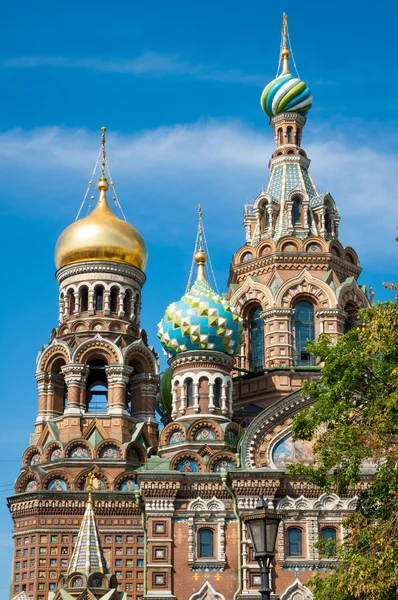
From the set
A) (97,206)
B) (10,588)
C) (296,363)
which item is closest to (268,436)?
(296,363)

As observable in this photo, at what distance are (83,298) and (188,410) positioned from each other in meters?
5.20

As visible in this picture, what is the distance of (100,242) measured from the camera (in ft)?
93.8

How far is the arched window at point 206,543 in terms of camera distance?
2307 centimetres

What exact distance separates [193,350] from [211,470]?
304 cm

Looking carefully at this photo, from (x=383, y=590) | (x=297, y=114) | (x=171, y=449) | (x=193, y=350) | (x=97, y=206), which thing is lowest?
(x=383, y=590)

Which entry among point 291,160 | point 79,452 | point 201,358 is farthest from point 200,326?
point 291,160

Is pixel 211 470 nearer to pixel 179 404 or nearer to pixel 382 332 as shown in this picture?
pixel 179 404

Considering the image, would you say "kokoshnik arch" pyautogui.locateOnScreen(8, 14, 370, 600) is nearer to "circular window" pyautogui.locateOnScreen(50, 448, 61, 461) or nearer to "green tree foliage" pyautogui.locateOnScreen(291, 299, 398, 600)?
"circular window" pyautogui.locateOnScreen(50, 448, 61, 461)

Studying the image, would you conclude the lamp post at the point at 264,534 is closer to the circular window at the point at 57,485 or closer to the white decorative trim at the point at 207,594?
the white decorative trim at the point at 207,594

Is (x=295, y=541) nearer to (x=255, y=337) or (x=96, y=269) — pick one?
(x=255, y=337)

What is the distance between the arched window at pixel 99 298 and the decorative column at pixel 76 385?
1965mm

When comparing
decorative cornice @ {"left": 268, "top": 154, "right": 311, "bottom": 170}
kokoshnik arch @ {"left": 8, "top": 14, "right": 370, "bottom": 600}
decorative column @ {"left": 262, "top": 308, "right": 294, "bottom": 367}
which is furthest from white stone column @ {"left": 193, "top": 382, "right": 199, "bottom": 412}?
decorative cornice @ {"left": 268, "top": 154, "right": 311, "bottom": 170}

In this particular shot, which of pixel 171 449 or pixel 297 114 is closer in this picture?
pixel 171 449

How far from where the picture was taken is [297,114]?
103ft
